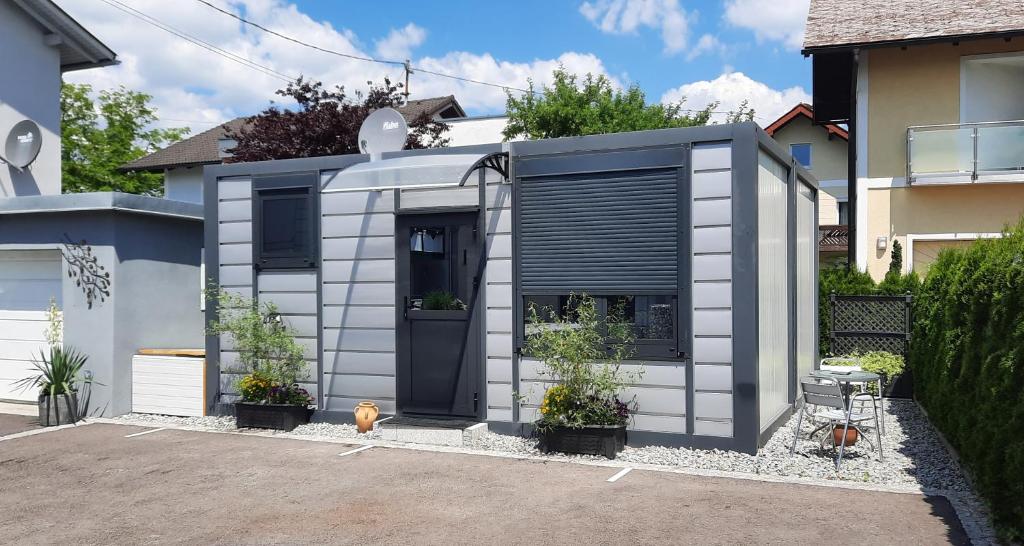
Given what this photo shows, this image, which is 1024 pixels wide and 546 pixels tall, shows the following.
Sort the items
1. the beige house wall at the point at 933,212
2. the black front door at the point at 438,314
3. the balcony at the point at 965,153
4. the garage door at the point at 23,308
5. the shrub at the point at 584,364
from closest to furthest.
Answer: the shrub at the point at 584,364
the black front door at the point at 438,314
the garage door at the point at 23,308
the balcony at the point at 965,153
the beige house wall at the point at 933,212

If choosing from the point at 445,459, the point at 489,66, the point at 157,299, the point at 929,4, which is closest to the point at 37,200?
the point at 157,299

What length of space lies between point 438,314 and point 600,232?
206cm

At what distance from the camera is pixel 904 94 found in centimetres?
1524

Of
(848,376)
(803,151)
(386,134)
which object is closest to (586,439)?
(848,376)

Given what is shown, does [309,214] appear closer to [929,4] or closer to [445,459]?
[445,459]

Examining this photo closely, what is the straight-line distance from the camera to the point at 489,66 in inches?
1479

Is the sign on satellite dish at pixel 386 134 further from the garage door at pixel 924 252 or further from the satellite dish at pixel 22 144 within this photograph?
the garage door at pixel 924 252

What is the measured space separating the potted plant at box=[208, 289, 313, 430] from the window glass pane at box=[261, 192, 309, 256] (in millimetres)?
712

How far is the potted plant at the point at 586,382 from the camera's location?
315 inches

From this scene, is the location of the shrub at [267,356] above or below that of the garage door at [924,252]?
below

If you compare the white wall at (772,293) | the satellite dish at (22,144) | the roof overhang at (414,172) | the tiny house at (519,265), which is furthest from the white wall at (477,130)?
the roof overhang at (414,172)

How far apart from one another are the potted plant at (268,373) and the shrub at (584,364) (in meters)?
3.01

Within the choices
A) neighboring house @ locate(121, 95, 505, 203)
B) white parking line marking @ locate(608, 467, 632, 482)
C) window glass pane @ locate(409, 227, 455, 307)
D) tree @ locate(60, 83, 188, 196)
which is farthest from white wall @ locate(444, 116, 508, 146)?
white parking line marking @ locate(608, 467, 632, 482)

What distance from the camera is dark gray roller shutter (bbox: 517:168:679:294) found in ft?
26.9
